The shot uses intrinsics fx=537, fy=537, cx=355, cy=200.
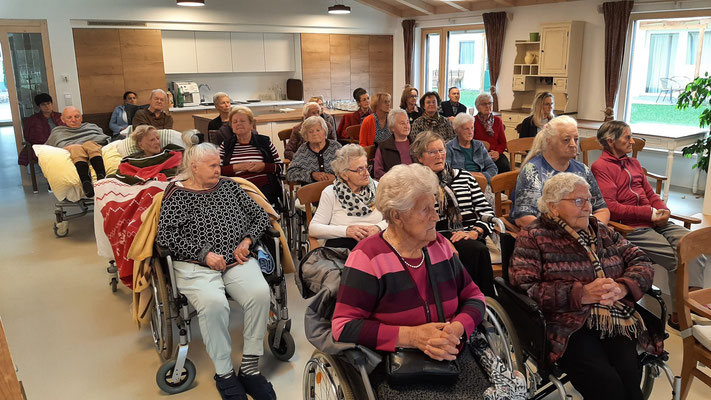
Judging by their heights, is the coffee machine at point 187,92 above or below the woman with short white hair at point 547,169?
above

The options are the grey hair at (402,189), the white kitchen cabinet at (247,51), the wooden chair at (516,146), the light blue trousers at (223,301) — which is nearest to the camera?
the grey hair at (402,189)

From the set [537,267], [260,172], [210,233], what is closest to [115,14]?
[260,172]

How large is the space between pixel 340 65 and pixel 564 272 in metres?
8.62

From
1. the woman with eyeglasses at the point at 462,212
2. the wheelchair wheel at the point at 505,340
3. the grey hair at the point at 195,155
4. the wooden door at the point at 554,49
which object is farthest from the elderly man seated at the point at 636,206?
the wooden door at the point at 554,49

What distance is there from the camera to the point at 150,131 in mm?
Answer: 4316

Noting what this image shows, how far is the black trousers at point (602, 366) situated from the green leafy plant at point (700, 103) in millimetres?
4441

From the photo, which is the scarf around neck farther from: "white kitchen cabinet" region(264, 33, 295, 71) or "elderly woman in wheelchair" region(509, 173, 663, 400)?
"white kitchen cabinet" region(264, 33, 295, 71)

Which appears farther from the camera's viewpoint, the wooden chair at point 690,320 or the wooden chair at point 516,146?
the wooden chair at point 516,146

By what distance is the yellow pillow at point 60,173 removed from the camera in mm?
4953

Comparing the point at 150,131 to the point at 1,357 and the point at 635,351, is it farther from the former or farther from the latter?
the point at 635,351

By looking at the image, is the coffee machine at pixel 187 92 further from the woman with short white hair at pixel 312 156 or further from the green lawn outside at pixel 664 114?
the green lawn outside at pixel 664 114

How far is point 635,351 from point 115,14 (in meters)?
8.14

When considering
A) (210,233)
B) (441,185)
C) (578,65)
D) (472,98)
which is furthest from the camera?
(472,98)

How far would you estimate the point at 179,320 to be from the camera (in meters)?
2.75
